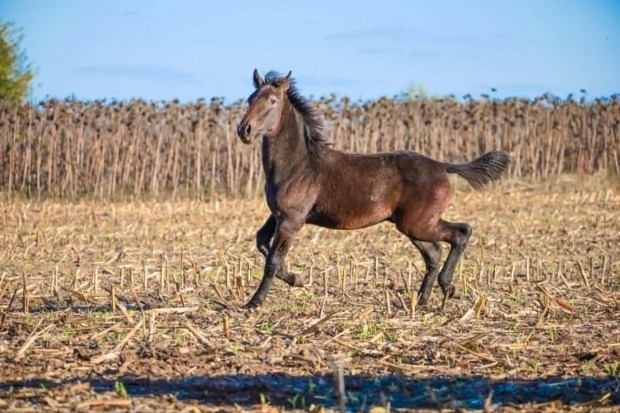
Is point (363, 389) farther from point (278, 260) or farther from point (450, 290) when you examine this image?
point (450, 290)

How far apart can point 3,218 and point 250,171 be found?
10.6 metres

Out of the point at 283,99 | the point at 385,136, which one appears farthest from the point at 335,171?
the point at 385,136

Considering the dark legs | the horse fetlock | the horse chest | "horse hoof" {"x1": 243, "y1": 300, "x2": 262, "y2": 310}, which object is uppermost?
the horse chest

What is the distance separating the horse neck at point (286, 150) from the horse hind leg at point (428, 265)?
1511 mm

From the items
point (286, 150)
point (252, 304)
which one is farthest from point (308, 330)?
point (286, 150)

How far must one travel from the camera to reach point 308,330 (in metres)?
8.73

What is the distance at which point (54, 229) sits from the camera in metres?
19.6

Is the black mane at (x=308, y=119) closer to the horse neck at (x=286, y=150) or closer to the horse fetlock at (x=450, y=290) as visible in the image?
the horse neck at (x=286, y=150)

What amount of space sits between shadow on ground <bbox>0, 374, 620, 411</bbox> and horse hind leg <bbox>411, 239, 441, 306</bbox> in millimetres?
3829

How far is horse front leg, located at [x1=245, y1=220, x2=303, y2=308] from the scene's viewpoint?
35.2ft

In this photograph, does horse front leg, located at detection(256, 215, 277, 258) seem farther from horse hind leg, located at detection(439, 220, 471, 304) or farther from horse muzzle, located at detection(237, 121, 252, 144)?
horse hind leg, located at detection(439, 220, 471, 304)

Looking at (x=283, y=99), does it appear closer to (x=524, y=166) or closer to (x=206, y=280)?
(x=206, y=280)

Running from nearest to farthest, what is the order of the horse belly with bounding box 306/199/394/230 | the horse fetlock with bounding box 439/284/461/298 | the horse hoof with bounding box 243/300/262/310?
the horse hoof with bounding box 243/300/262/310 < the horse fetlock with bounding box 439/284/461/298 < the horse belly with bounding box 306/199/394/230

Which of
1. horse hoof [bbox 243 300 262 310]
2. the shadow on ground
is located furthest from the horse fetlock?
the shadow on ground
